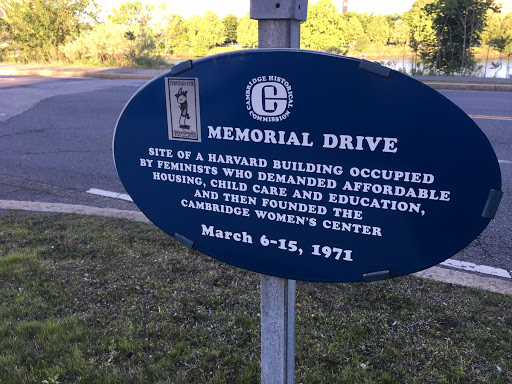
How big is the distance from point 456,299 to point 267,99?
2.03 meters

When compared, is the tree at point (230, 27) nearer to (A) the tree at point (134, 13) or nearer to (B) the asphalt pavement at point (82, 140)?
→ (A) the tree at point (134, 13)

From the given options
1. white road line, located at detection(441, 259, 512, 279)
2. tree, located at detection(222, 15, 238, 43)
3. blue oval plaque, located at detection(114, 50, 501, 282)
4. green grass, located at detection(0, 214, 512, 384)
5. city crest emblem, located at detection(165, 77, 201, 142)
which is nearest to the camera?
blue oval plaque, located at detection(114, 50, 501, 282)

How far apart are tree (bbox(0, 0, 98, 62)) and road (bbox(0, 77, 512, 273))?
37.1 ft

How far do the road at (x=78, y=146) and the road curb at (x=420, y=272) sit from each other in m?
0.37

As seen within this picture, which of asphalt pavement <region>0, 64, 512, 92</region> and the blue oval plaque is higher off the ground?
the blue oval plaque

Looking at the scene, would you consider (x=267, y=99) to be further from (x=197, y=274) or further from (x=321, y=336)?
(x=197, y=274)

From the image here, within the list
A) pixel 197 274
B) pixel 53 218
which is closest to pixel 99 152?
pixel 53 218

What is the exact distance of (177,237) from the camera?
181cm

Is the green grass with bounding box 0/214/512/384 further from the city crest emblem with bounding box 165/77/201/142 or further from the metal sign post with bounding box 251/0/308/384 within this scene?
the city crest emblem with bounding box 165/77/201/142

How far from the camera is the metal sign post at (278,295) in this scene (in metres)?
1.47

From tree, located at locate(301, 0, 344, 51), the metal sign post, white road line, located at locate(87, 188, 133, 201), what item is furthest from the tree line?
the metal sign post

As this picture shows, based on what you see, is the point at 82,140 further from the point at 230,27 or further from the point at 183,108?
the point at 230,27

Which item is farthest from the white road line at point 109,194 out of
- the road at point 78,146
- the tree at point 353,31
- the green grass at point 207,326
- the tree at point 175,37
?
the tree at point 175,37

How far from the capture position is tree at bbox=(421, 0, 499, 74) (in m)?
16.1
